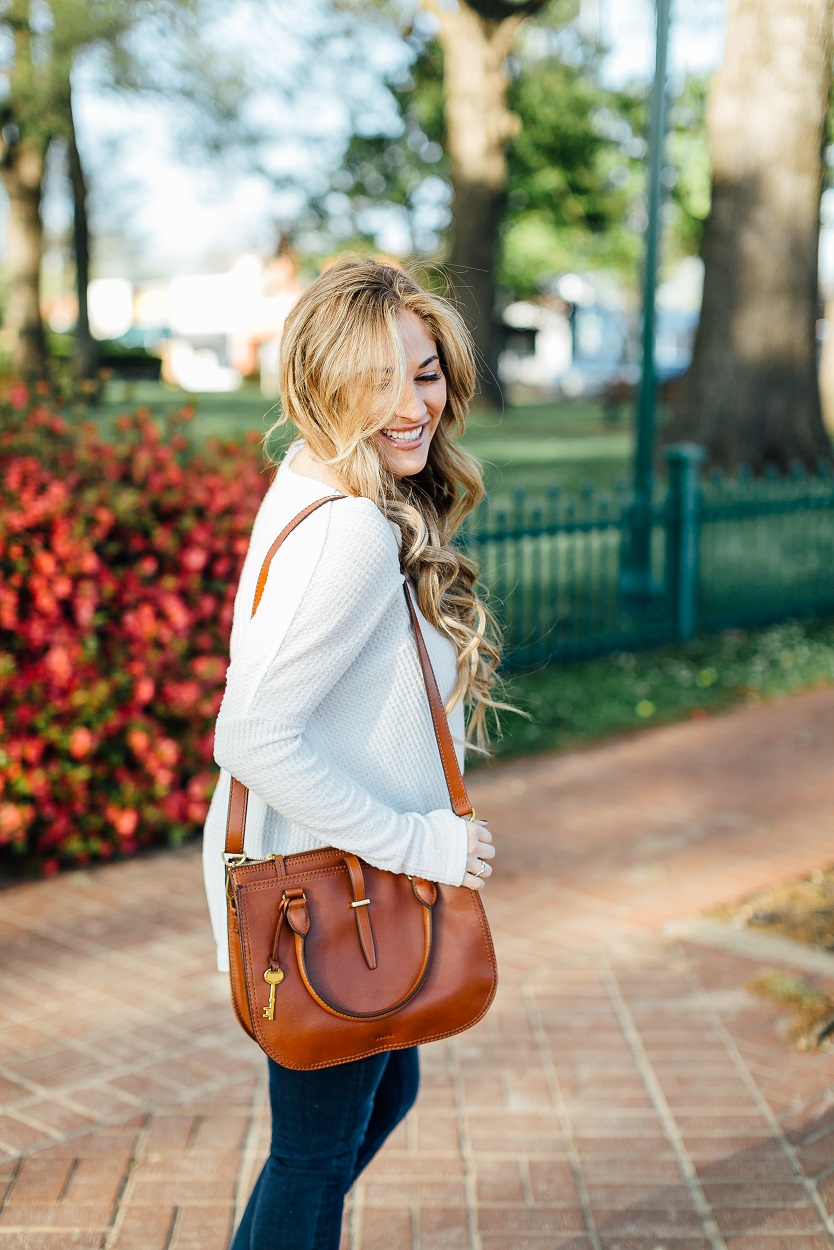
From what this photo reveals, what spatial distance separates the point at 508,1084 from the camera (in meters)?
3.35

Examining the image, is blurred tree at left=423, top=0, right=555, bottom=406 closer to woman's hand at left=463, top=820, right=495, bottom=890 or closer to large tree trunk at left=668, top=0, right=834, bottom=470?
large tree trunk at left=668, top=0, right=834, bottom=470

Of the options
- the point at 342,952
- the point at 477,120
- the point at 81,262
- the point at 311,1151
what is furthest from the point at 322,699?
the point at 81,262

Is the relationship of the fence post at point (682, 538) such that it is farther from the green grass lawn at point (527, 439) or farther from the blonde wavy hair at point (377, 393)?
the blonde wavy hair at point (377, 393)

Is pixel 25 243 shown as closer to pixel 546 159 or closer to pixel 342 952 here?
pixel 546 159

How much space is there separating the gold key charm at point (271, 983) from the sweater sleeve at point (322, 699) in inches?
7.5

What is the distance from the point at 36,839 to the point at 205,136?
57.5 ft

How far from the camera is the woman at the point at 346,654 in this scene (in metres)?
1.75

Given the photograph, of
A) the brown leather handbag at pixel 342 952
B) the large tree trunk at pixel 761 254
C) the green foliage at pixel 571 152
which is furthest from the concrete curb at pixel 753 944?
the green foliage at pixel 571 152

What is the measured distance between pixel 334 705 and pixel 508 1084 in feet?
6.22

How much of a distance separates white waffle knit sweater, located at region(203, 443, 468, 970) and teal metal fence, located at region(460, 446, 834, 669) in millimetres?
5303

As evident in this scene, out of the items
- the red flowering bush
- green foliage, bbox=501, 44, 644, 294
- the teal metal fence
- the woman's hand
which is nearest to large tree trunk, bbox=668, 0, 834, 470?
the teal metal fence

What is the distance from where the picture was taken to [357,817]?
5.82ft

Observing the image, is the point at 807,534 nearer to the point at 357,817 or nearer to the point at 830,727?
the point at 830,727

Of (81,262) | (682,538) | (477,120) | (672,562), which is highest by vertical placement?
(477,120)
